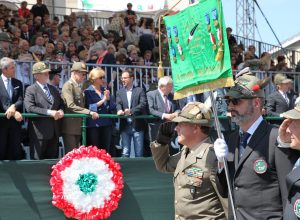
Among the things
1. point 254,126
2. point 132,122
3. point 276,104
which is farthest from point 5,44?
point 254,126

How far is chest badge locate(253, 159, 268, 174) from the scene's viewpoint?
16.0 feet

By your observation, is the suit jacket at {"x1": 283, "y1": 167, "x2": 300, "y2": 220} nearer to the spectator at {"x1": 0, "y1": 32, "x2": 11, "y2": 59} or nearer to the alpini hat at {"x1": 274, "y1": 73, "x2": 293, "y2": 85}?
the alpini hat at {"x1": 274, "y1": 73, "x2": 293, "y2": 85}

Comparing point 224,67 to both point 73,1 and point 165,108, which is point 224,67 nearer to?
point 165,108

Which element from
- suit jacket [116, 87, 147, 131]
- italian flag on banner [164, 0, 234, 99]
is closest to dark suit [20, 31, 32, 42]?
suit jacket [116, 87, 147, 131]

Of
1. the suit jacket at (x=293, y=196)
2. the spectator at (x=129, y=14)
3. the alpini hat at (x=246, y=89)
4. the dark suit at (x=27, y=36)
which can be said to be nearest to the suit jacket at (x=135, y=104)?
the alpini hat at (x=246, y=89)

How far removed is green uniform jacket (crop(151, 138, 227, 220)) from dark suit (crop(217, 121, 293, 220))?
1.73 ft

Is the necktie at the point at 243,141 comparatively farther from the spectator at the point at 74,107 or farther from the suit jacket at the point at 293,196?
the spectator at the point at 74,107

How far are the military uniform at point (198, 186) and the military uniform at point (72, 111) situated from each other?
9.81ft

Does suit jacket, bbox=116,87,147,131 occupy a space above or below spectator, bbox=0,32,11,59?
below

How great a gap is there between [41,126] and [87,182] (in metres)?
0.98

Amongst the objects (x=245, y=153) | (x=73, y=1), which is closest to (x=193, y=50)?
(x=245, y=153)

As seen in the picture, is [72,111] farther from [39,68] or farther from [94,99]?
[39,68]

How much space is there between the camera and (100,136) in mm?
8891

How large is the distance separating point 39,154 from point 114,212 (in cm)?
125
